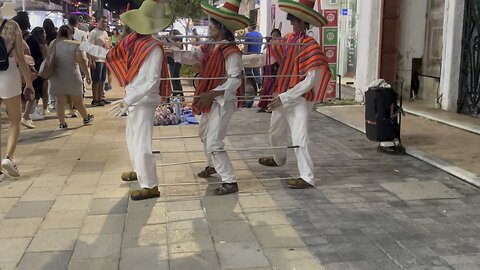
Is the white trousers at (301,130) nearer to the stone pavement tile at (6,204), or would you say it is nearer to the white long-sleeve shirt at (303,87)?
the white long-sleeve shirt at (303,87)

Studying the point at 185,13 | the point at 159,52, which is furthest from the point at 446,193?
the point at 185,13

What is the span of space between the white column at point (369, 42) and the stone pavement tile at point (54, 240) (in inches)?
338

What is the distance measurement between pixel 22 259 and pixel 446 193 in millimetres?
3881

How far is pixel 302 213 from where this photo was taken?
4.78 metres

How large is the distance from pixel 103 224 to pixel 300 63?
7.80ft

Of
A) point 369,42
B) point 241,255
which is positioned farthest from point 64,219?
point 369,42

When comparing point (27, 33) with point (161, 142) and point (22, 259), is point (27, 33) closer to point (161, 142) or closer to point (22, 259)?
point (161, 142)

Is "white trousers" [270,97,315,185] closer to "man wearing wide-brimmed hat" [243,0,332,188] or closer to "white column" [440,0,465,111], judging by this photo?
"man wearing wide-brimmed hat" [243,0,332,188]

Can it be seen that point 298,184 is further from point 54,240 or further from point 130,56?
point 54,240

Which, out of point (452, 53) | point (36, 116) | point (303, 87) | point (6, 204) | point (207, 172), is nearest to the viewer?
point (6, 204)

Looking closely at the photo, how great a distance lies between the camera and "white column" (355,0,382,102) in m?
11.8

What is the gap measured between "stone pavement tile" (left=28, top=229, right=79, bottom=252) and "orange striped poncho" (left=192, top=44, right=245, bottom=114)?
1.77 metres

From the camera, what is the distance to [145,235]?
4.30 m

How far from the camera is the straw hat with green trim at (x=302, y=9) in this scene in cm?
527
